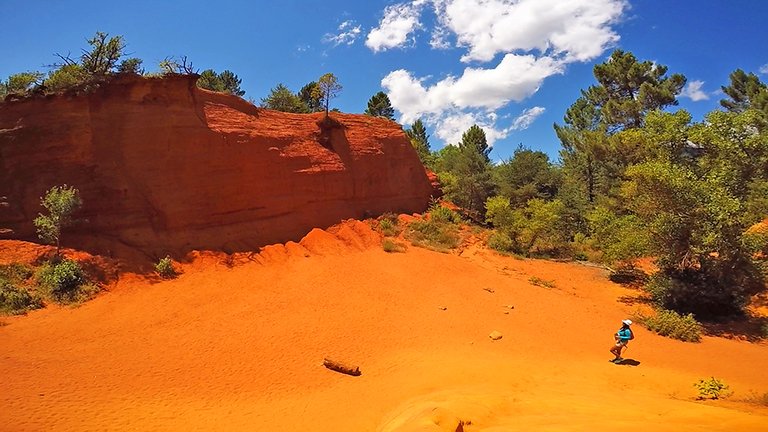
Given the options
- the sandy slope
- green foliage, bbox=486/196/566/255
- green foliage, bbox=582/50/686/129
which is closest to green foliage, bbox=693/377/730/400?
the sandy slope

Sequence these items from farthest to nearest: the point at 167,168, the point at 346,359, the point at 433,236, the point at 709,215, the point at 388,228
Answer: the point at 433,236
the point at 388,228
the point at 167,168
the point at 709,215
the point at 346,359

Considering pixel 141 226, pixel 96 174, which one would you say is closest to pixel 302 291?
pixel 141 226

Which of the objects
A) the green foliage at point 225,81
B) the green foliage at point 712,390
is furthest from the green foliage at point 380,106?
the green foliage at point 712,390

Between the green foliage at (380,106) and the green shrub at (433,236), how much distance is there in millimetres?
22642

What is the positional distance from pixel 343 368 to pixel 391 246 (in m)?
10.8

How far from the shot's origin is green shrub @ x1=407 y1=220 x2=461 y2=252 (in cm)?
2302

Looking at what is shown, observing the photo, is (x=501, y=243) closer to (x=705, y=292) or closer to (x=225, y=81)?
(x=705, y=292)

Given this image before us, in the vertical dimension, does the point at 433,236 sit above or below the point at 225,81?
below

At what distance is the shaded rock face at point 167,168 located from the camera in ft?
50.1

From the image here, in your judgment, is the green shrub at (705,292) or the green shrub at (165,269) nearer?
the green shrub at (165,269)

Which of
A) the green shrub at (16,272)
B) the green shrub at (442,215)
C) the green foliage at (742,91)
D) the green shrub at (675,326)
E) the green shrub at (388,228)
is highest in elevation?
the green foliage at (742,91)

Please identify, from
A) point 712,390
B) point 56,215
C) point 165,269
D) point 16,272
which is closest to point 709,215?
point 712,390

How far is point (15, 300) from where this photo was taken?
12031 millimetres

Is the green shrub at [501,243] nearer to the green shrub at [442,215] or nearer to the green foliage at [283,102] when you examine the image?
the green shrub at [442,215]
